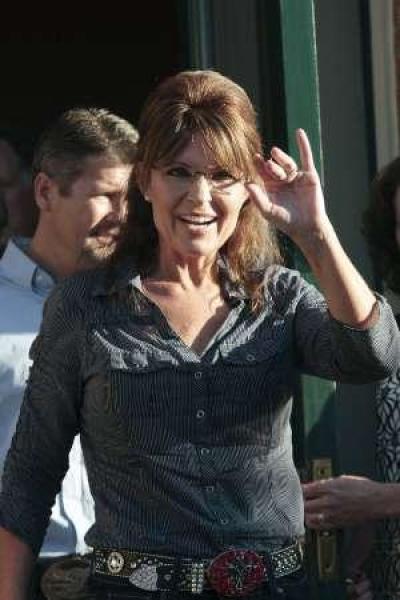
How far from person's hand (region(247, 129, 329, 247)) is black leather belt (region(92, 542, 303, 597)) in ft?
1.98

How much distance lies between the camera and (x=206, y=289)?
3064mm

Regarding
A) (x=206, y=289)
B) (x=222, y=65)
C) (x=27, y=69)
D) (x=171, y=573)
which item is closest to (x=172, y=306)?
(x=206, y=289)

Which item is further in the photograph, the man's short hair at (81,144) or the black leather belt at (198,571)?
the man's short hair at (81,144)

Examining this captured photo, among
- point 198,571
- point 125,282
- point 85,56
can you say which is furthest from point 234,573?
point 85,56

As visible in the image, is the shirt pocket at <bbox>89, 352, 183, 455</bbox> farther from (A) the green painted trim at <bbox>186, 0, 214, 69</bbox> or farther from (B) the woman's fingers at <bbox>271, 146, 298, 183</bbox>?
(A) the green painted trim at <bbox>186, 0, 214, 69</bbox>

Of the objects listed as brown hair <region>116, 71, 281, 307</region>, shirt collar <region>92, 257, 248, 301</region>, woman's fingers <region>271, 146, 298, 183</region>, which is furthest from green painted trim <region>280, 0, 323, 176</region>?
woman's fingers <region>271, 146, 298, 183</region>

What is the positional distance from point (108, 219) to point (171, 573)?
138 cm

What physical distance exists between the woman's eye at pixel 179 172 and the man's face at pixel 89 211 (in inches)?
39.8

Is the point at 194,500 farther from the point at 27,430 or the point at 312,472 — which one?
the point at 312,472

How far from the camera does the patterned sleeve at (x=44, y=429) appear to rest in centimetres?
298

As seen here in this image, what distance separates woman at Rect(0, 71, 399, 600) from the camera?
2842 millimetres

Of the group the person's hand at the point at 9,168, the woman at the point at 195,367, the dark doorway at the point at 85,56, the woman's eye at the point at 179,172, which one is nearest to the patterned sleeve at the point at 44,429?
the woman at the point at 195,367

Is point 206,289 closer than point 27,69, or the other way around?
point 206,289

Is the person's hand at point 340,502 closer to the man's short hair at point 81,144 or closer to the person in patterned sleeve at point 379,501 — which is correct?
the person in patterned sleeve at point 379,501
